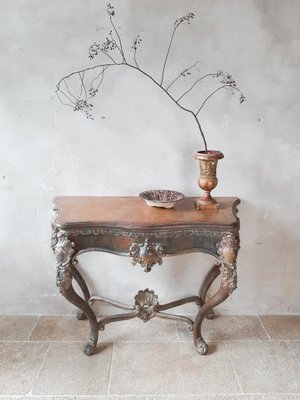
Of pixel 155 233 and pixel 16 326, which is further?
pixel 16 326

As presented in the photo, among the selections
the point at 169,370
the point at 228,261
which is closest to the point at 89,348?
the point at 169,370

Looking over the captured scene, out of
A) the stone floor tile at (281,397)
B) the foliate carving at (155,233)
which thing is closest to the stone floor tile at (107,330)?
the stone floor tile at (281,397)

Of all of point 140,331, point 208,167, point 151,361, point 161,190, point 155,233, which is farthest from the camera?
point 140,331

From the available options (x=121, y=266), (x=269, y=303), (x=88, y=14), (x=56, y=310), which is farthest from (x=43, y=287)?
(x=88, y=14)

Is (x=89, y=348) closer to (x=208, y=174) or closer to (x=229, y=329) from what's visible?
(x=229, y=329)

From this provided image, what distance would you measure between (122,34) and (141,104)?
0.39 m

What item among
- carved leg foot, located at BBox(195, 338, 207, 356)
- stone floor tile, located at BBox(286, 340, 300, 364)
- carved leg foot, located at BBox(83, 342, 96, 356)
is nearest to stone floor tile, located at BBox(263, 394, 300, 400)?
stone floor tile, located at BBox(286, 340, 300, 364)

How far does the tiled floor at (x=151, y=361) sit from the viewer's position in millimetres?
1817

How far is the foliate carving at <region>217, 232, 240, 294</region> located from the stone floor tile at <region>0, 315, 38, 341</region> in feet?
4.27

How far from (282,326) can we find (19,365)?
5.39 feet

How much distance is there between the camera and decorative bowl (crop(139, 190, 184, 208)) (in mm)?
1890

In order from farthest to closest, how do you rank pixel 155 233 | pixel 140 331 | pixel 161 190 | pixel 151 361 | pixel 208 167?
pixel 140 331
pixel 161 190
pixel 151 361
pixel 208 167
pixel 155 233

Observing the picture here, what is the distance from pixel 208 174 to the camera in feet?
6.25

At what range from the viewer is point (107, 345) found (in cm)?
214
